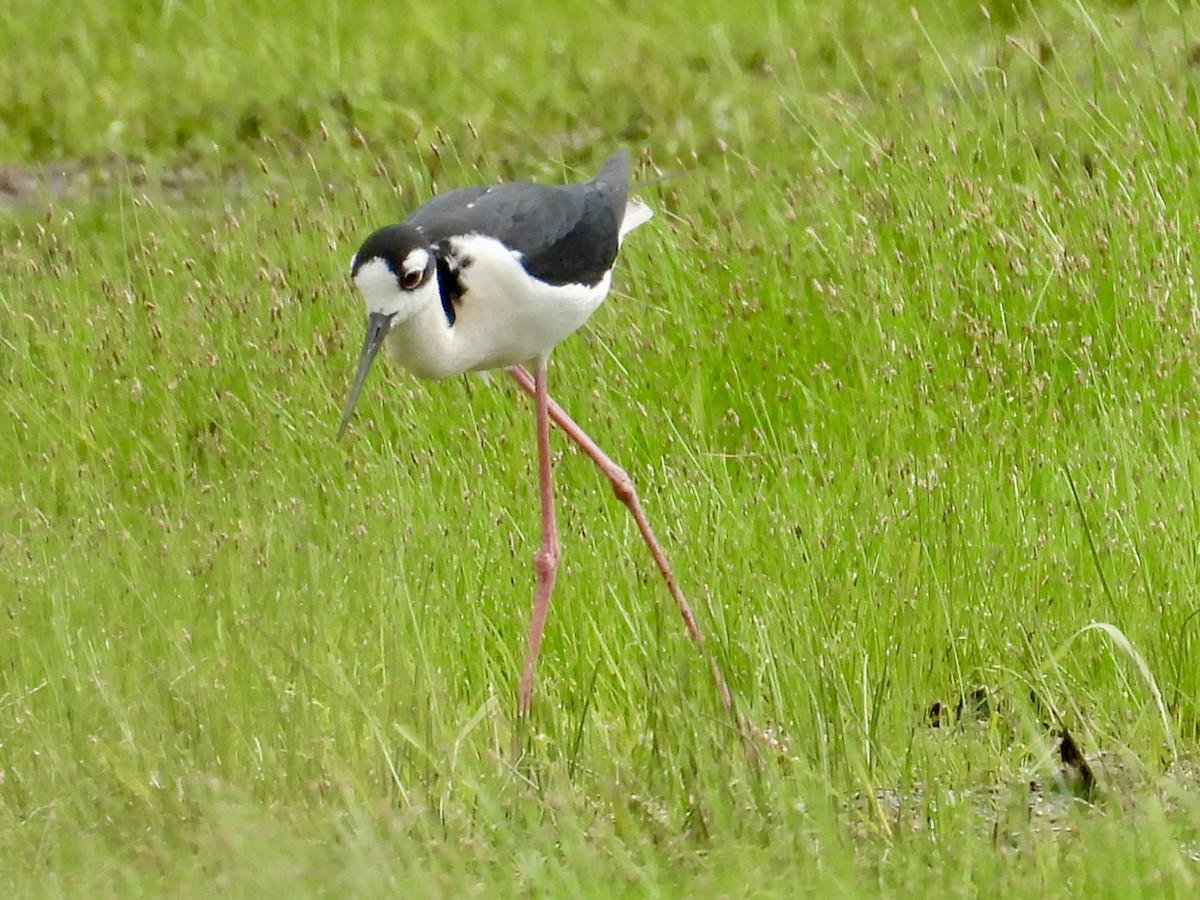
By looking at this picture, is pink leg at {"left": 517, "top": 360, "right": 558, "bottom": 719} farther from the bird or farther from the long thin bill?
the long thin bill

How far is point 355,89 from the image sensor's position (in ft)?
32.5

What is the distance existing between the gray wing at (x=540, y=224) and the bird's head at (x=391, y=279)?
0.45 ft

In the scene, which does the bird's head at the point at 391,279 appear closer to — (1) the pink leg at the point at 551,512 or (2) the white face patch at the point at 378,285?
(2) the white face patch at the point at 378,285

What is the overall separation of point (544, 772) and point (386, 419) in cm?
235

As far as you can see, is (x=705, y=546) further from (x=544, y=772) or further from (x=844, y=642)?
(x=544, y=772)

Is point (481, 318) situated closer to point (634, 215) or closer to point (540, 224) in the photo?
point (540, 224)

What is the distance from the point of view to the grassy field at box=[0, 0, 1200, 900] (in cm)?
342

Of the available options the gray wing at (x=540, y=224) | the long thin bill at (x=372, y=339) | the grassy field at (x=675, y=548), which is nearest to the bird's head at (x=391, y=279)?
the long thin bill at (x=372, y=339)

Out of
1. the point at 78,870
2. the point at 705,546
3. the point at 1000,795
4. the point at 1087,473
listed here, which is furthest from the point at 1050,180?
the point at 78,870

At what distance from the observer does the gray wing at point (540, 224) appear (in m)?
4.51

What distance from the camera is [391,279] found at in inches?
167

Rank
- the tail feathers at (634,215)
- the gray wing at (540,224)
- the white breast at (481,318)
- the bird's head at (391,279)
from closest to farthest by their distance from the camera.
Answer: the bird's head at (391,279) → the white breast at (481,318) → the gray wing at (540,224) → the tail feathers at (634,215)

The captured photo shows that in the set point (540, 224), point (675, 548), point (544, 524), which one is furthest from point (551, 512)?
point (540, 224)

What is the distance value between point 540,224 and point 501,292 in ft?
0.81
